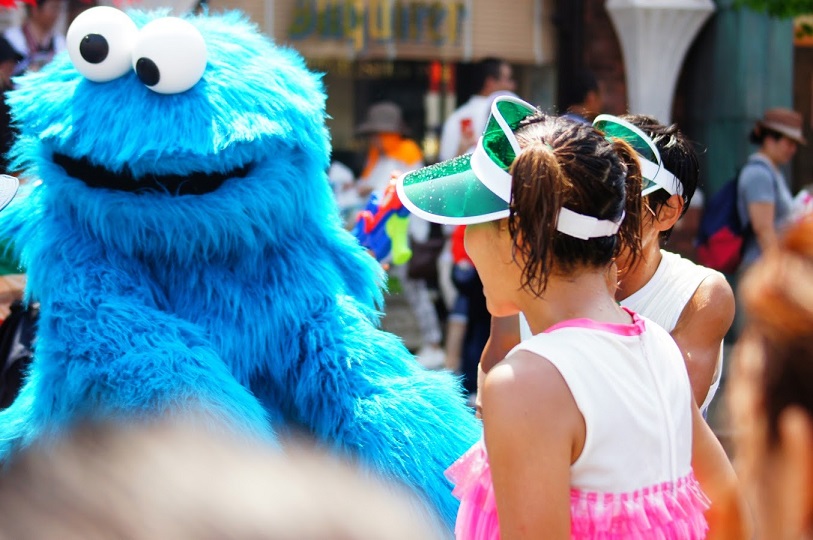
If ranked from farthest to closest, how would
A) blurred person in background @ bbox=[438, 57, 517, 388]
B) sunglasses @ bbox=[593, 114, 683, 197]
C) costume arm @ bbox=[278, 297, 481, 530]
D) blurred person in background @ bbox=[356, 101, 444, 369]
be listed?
blurred person in background @ bbox=[356, 101, 444, 369] < blurred person in background @ bbox=[438, 57, 517, 388] < costume arm @ bbox=[278, 297, 481, 530] < sunglasses @ bbox=[593, 114, 683, 197]

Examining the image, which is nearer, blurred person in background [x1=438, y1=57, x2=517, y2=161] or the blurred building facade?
blurred person in background [x1=438, y1=57, x2=517, y2=161]

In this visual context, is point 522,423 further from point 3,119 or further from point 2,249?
point 3,119

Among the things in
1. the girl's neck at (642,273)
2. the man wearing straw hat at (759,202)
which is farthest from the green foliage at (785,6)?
the girl's neck at (642,273)

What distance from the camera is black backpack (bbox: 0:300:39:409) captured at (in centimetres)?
323

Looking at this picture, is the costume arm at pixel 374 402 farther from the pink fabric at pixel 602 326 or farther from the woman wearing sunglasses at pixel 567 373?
the pink fabric at pixel 602 326

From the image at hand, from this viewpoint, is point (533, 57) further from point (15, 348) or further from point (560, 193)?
point (560, 193)

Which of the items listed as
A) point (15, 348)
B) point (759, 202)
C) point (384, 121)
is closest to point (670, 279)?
point (15, 348)

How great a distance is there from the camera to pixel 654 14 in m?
7.71

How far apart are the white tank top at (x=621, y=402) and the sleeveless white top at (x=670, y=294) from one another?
0.65 m

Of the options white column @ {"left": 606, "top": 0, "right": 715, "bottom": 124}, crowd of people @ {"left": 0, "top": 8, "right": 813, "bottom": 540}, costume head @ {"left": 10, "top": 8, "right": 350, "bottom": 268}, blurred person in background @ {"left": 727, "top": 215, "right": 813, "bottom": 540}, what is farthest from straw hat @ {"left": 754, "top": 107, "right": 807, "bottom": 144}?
blurred person in background @ {"left": 727, "top": 215, "right": 813, "bottom": 540}

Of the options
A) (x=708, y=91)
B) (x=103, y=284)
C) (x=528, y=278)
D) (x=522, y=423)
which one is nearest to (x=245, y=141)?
(x=103, y=284)

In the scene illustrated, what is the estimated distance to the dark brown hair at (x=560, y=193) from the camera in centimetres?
159

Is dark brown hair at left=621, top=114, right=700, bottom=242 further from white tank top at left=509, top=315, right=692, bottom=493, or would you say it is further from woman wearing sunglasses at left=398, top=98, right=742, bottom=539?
white tank top at left=509, top=315, right=692, bottom=493

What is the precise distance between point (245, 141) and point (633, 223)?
4.06ft
